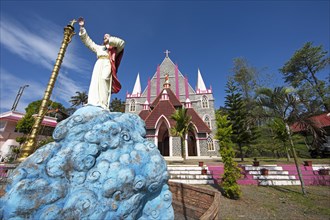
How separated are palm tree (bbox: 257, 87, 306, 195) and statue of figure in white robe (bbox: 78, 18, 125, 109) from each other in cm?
812

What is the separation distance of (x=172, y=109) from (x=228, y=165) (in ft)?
35.7

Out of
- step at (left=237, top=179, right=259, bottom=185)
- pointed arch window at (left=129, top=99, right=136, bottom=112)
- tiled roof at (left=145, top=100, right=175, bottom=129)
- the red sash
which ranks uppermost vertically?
pointed arch window at (left=129, top=99, right=136, bottom=112)

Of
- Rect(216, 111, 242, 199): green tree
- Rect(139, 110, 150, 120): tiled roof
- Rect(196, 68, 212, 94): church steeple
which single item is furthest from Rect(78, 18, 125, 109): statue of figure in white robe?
Rect(196, 68, 212, 94): church steeple

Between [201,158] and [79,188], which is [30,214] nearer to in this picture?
[79,188]

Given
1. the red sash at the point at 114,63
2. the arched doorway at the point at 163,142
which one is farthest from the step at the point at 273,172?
the arched doorway at the point at 163,142

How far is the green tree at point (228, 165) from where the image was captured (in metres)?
6.43

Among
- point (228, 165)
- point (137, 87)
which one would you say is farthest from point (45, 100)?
point (137, 87)

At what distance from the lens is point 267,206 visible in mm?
5512

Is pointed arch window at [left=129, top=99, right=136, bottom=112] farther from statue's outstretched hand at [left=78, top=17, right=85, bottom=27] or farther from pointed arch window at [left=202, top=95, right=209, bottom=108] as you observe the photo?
statue's outstretched hand at [left=78, top=17, right=85, bottom=27]

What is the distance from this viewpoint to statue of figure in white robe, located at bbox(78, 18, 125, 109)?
3898mm

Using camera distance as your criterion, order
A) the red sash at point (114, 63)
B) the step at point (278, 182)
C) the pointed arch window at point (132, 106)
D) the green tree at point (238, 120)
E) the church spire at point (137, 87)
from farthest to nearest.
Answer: the church spire at point (137, 87), the pointed arch window at point (132, 106), the green tree at point (238, 120), the step at point (278, 182), the red sash at point (114, 63)

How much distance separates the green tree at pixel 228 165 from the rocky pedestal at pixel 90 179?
472 centimetres

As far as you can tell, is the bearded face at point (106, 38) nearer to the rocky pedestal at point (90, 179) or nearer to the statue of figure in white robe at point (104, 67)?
the statue of figure in white robe at point (104, 67)

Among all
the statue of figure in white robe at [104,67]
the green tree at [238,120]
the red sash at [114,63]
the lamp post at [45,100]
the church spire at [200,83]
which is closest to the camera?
the statue of figure in white robe at [104,67]
